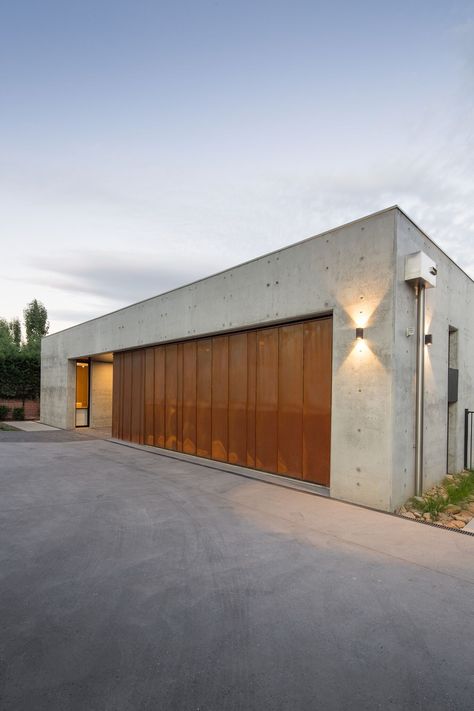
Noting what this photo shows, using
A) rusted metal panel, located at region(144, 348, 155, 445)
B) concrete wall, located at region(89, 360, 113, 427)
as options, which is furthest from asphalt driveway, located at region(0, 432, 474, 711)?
concrete wall, located at region(89, 360, 113, 427)

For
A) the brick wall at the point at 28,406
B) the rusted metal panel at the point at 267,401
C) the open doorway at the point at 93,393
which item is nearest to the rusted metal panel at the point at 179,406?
the rusted metal panel at the point at 267,401

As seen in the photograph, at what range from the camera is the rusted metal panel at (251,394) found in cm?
747

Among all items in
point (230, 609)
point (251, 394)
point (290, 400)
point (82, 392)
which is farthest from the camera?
point (82, 392)

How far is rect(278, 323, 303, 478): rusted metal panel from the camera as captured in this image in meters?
6.57

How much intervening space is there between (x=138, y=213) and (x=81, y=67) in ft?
15.8

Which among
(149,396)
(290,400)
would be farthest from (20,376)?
(290,400)

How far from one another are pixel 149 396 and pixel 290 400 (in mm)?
5266

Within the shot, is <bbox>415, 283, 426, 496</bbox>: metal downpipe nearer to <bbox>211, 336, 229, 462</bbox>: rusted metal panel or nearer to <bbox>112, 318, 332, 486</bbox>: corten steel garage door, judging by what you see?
<bbox>112, 318, 332, 486</bbox>: corten steel garage door

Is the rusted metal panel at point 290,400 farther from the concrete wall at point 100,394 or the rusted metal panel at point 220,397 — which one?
the concrete wall at point 100,394

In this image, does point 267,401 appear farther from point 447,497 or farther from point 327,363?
point 447,497

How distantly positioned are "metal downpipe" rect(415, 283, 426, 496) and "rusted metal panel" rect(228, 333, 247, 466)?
3371mm

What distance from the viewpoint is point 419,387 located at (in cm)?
555

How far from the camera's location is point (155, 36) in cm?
752

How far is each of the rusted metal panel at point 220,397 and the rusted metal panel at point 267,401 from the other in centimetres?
101
